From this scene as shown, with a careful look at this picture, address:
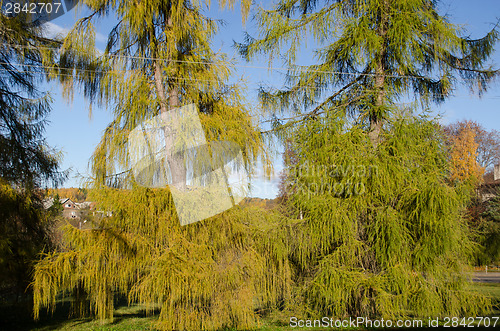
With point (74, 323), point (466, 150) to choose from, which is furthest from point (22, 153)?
point (466, 150)

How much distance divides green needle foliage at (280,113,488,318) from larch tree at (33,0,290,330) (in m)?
0.77

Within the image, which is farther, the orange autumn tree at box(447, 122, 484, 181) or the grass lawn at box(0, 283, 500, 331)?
the orange autumn tree at box(447, 122, 484, 181)

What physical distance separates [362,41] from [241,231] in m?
3.79

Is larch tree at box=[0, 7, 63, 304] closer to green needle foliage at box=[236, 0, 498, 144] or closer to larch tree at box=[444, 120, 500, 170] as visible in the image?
green needle foliage at box=[236, 0, 498, 144]

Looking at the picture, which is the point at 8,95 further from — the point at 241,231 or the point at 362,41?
the point at 362,41

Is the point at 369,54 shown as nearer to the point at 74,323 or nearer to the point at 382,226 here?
the point at 382,226

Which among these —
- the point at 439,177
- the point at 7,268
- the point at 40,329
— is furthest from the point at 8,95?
the point at 439,177

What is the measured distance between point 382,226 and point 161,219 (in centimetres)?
338

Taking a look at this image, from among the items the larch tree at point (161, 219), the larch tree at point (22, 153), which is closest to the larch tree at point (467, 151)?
the larch tree at point (161, 219)

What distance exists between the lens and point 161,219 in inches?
235

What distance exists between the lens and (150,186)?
6250mm

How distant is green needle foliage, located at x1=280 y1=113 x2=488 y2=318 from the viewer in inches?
218

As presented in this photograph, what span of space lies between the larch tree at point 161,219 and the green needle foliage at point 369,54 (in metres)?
1.13

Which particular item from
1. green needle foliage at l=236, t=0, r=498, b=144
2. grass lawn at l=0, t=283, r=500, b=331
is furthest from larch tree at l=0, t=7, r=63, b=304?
green needle foliage at l=236, t=0, r=498, b=144
